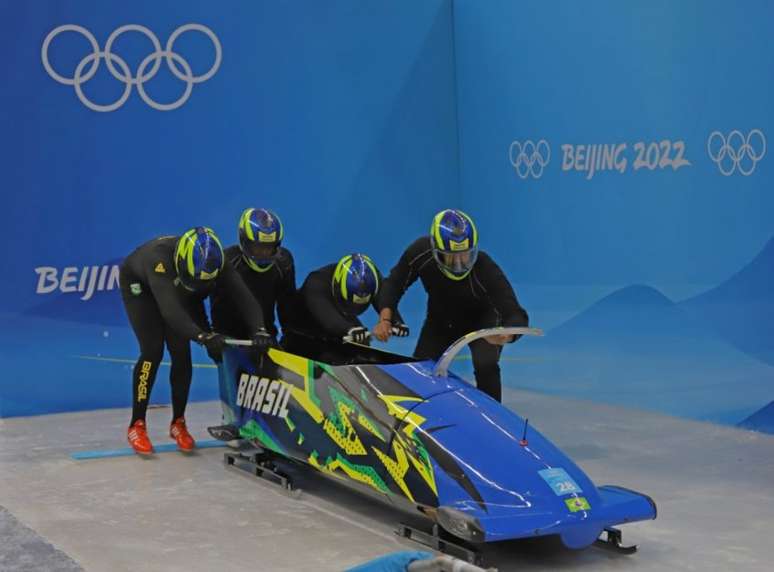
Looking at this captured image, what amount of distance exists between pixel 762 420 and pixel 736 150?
1681mm

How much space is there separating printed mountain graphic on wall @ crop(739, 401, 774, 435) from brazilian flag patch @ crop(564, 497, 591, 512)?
327 cm

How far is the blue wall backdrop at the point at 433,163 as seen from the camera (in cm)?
858

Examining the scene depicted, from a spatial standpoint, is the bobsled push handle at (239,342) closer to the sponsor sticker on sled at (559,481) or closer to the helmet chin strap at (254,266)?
the helmet chin strap at (254,266)

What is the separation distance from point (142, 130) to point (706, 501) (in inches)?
195

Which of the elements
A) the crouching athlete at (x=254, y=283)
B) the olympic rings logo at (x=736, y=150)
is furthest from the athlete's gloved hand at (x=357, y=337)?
the olympic rings logo at (x=736, y=150)

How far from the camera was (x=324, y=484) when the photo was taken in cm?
695

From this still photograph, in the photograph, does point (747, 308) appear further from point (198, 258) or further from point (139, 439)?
point (139, 439)

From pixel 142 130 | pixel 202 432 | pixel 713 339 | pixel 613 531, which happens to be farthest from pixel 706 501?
pixel 142 130

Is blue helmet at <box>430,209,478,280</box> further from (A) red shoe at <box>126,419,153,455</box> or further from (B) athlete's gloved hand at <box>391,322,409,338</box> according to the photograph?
(A) red shoe at <box>126,419,153,455</box>

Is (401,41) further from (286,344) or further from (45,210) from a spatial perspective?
(286,344)

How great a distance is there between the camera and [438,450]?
18.2 feet

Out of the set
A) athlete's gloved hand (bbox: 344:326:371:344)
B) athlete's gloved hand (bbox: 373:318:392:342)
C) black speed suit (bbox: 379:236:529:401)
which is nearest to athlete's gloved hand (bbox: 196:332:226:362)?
athlete's gloved hand (bbox: 344:326:371:344)

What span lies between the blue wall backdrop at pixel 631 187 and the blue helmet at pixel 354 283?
99.3 inches

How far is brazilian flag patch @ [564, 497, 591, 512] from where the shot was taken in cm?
527
